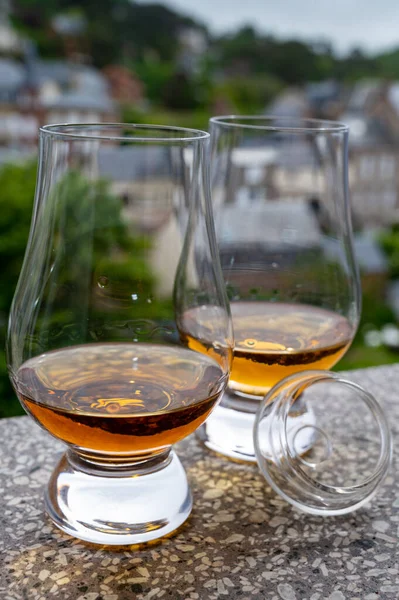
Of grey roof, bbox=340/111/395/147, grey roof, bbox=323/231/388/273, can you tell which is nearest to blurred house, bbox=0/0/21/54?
grey roof, bbox=340/111/395/147

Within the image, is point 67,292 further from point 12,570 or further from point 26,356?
point 12,570

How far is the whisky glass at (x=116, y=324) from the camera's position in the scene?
1.30 feet

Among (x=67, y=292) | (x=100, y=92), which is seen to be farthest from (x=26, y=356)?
(x=100, y=92)

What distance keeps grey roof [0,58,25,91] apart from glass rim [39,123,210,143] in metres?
4.42

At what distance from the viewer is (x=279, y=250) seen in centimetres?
54

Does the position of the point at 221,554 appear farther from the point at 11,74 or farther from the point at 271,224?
the point at 11,74

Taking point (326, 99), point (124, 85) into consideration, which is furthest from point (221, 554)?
point (326, 99)

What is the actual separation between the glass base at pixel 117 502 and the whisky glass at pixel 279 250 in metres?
0.11

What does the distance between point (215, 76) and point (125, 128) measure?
15.8 feet

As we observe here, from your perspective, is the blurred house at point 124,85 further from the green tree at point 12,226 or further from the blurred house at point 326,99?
the blurred house at point 326,99

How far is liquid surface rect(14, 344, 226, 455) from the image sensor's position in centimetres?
39

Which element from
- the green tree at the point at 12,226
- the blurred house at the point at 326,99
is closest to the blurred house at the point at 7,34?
the green tree at the point at 12,226

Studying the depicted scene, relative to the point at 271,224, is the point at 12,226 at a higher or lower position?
lower

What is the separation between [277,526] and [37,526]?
15 centimetres
